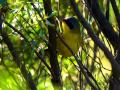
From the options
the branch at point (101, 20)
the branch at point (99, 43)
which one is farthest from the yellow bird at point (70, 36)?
the branch at point (99, 43)

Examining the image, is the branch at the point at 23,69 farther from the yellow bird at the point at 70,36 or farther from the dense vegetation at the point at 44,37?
the yellow bird at the point at 70,36

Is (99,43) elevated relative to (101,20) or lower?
lower

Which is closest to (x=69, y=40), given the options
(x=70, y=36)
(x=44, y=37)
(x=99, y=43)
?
(x=70, y=36)

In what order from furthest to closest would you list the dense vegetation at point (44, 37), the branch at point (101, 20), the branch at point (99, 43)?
the branch at point (101, 20) → the dense vegetation at point (44, 37) → the branch at point (99, 43)

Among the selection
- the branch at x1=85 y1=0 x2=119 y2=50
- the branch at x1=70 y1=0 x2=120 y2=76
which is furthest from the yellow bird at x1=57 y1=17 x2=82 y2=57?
the branch at x1=70 y1=0 x2=120 y2=76

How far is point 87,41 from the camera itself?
6.17 feet

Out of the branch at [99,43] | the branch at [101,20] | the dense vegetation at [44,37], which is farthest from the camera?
the branch at [101,20]

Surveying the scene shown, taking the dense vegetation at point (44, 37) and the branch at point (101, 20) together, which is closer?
the dense vegetation at point (44, 37)

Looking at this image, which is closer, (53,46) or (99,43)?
(99,43)

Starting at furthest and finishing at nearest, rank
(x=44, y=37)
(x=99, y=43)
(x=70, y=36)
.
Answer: (x=70, y=36) < (x=44, y=37) < (x=99, y=43)

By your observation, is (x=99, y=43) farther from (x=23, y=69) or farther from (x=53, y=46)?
(x=23, y=69)

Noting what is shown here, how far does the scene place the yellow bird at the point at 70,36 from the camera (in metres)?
1.66

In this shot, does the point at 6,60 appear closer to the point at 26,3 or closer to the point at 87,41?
the point at 87,41

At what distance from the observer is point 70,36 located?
5.44ft
